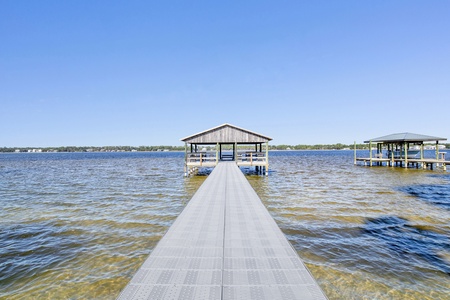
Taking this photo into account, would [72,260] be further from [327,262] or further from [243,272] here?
[327,262]

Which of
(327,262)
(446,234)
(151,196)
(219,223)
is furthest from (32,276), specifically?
(446,234)

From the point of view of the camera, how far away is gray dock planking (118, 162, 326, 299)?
133 inches

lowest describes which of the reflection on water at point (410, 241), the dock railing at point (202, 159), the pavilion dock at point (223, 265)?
the reflection on water at point (410, 241)

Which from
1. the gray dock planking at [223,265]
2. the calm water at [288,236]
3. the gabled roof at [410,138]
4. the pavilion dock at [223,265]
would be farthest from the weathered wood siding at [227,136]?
the gabled roof at [410,138]

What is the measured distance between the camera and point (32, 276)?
580 centimetres

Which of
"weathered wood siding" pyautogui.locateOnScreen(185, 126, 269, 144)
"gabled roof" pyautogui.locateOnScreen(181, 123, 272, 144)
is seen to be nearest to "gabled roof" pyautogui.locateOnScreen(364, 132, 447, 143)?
"gabled roof" pyautogui.locateOnScreen(181, 123, 272, 144)

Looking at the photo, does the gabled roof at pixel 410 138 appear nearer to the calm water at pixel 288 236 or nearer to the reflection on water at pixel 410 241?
the calm water at pixel 288 236

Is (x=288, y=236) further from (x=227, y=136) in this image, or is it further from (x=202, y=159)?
(x=202, y=159)

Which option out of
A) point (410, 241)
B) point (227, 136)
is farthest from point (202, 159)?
point (410, 241)

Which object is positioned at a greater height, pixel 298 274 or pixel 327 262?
pixel 298 274

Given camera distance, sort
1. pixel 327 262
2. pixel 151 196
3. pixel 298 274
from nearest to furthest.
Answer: pixel 298 274, pixel 327 262, pixel 151 196

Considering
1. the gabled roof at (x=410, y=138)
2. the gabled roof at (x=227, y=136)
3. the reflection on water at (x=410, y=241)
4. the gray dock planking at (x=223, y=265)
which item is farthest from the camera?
the gabled roof at (x=410, y=138)

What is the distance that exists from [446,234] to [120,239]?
10955mm

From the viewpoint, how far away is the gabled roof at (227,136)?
23.5m
